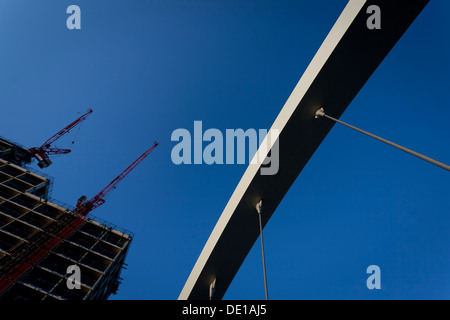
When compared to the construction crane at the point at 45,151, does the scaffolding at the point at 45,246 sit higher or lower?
lower

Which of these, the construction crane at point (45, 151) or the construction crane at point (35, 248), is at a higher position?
the construction crane at point (45, 151)

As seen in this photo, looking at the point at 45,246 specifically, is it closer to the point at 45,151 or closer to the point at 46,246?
the point at 46,246

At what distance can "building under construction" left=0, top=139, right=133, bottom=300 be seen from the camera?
18141 millimetres

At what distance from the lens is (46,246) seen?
69.9 feet

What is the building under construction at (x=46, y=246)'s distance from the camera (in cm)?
1814

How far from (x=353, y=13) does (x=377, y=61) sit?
1.23 m

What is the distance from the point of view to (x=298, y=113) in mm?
4965

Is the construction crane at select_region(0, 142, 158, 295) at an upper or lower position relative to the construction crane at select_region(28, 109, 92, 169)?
lower

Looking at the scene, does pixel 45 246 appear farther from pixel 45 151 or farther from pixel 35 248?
pixel 45 151

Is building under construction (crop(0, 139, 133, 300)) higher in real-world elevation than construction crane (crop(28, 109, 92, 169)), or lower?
lower

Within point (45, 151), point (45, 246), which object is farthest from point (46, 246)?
point (45, 151)

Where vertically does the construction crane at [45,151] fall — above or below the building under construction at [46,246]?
above

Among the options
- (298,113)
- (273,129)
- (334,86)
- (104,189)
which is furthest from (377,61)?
(104,189)
